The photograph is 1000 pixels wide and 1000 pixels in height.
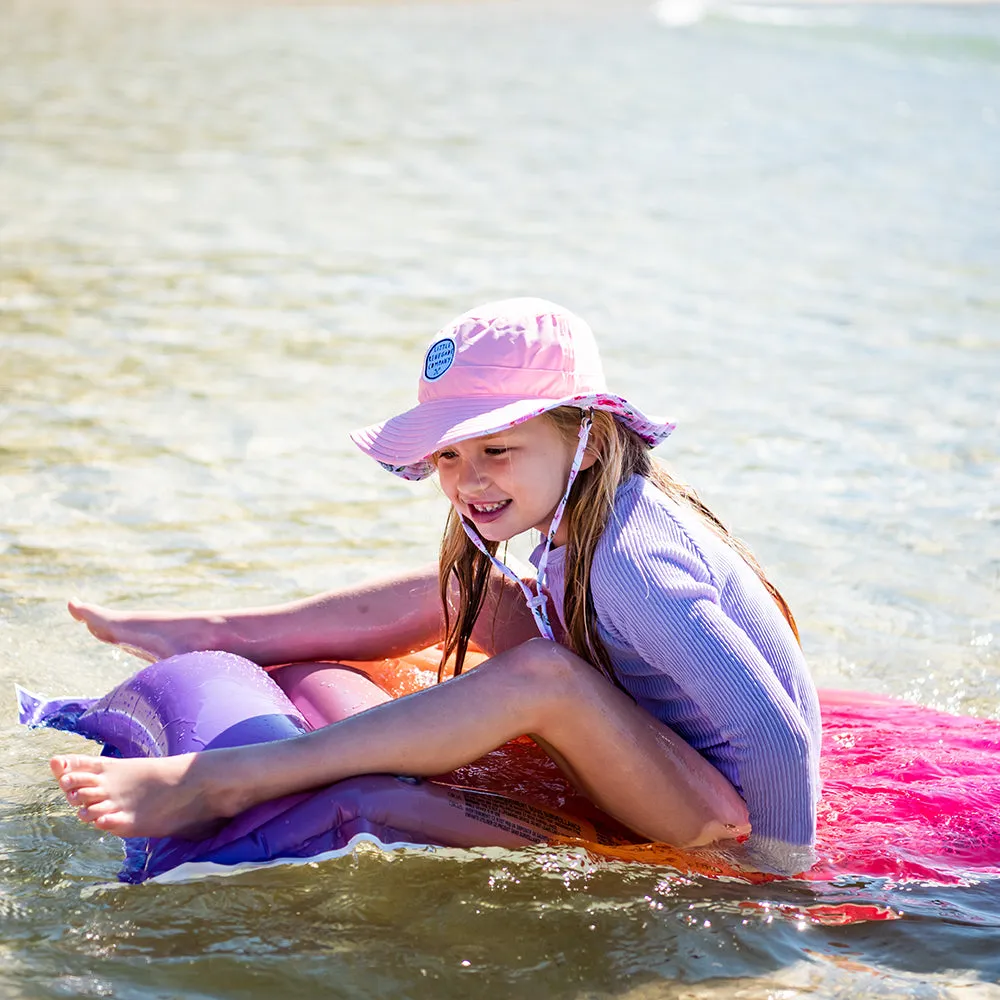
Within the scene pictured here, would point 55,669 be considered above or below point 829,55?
below

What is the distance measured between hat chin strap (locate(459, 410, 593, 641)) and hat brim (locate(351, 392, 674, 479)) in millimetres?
69

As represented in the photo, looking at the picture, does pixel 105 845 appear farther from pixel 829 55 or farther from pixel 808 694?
pixel 829 55

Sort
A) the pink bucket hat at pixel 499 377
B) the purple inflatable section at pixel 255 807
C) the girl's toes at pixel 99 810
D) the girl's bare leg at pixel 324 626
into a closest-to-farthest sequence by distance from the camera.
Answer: the girl's toes at pixel 99 810 < the purple inflatable section at pixel 255 807 < the pink bucket hat at pixel 499 377 < the girl's bare leg at pixel 324 626

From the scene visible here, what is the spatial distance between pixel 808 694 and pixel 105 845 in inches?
49.3

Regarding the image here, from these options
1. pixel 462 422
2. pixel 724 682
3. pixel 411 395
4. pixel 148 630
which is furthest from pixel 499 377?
pixel 411 395

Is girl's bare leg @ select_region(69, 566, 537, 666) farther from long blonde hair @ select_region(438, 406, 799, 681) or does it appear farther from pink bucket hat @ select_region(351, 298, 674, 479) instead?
pink bucket hat @ select_region(351, 298, 674, 479)

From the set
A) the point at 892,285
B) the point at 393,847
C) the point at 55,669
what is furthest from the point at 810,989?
the point at 892,285

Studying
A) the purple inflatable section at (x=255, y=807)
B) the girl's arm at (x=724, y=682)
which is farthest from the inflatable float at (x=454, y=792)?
the girl's arm at (x=724, y=682)

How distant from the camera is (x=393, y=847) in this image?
2.44 metres

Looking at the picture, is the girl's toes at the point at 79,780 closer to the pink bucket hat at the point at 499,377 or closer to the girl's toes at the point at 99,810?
the girl's toes at the point at 99,810

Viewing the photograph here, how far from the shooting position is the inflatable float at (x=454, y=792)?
2.42 metres

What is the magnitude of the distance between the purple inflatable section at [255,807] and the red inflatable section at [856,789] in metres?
0.11

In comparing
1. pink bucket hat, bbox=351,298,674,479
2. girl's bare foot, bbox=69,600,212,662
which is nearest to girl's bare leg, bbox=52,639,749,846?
pink bucket hat, bbox=351,298,674,479

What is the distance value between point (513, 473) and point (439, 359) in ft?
0.79
